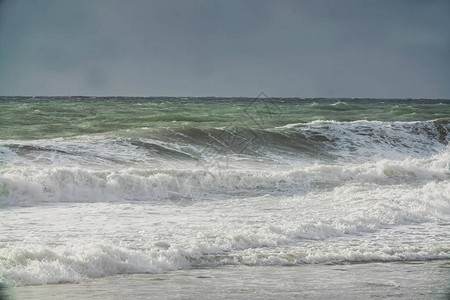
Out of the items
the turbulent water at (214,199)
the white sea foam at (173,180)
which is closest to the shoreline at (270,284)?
the turbulent water at (214,199)

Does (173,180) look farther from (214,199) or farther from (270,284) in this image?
(270,284)

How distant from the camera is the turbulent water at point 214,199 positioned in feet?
25.0

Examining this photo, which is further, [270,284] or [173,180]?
[173,180]

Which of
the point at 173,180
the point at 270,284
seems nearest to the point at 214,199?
the point at 173,180

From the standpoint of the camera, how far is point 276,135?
2075 cm

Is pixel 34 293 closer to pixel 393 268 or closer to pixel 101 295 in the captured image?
pixel 101 295

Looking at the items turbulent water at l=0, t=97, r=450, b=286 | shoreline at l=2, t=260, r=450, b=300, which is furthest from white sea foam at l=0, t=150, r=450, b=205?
shoreline at l=2, t=260, r=450, b=300

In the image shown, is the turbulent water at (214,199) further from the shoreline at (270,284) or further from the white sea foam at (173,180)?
the shoreline at (270,284)

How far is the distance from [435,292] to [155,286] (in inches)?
116

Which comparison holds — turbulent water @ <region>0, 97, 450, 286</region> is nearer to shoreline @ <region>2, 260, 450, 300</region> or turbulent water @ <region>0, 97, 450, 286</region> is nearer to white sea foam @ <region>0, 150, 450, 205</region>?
white sea foam @ <region>0, 150, 450, 205</region>

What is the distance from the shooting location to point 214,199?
40.6ft

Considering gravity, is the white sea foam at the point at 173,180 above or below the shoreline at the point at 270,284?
above

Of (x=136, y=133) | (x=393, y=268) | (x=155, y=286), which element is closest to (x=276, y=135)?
(x=136, y=133)

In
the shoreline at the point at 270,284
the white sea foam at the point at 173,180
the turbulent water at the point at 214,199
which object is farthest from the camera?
the white sea foam at the point at 173,180
